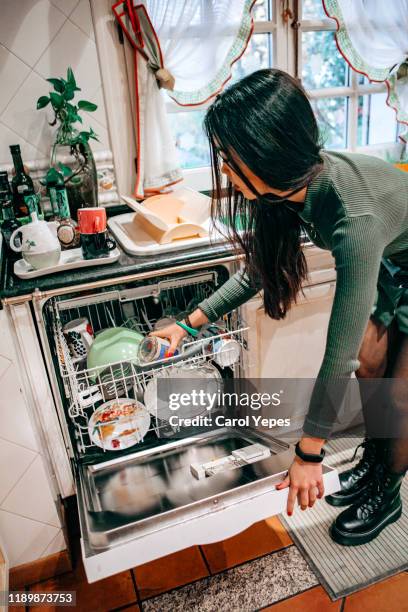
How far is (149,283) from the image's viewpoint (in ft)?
4.76

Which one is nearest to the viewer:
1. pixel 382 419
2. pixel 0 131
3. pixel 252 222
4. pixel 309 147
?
pixel 309 147

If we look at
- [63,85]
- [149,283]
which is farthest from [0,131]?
[149,283]

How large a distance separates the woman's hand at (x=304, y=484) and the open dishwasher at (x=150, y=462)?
0.8 inches

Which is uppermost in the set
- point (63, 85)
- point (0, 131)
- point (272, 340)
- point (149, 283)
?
point (63, 85)

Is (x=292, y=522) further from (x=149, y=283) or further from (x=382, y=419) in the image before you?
(x=149, y=283)

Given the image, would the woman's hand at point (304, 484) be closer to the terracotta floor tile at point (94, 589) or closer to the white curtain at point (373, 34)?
the terracotta floor tile at point (94, 589)

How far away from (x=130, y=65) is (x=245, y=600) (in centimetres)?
170

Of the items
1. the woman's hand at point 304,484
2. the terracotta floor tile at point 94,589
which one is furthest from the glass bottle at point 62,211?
the terracotta floor tile at point 94,589

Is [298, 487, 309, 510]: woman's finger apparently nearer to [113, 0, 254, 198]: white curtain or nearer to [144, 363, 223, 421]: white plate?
[144, 363, 223, 421]: white plate

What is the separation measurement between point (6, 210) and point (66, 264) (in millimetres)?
372

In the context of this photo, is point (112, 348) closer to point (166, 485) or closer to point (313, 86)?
point (166, 485)

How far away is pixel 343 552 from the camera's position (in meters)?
1.37

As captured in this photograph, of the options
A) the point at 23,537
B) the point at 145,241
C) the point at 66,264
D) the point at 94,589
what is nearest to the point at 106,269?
the point at 66,264

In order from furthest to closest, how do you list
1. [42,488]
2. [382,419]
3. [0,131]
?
[0,131] → [382,419] → [42,488]
